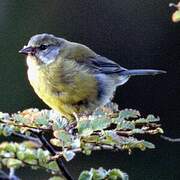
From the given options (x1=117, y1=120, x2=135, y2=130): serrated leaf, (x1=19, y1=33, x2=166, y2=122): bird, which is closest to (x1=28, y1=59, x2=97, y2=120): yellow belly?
(x1=19, y1=33, x2=166, y2=122): bird

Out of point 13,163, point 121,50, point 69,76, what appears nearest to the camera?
point 13,163

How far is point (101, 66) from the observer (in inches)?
196

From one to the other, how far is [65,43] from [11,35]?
4.05 m

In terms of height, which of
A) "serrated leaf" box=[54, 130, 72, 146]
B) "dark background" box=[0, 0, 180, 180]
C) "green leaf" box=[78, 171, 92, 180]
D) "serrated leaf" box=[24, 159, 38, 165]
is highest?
"serrated leaf" box=[54, 130, 72, 146]

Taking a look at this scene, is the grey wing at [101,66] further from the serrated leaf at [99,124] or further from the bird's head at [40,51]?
the serrated leaf at [99,124]

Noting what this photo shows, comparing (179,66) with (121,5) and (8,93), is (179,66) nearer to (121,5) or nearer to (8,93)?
(121,5)

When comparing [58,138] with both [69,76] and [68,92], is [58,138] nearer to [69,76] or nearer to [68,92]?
[68,92]

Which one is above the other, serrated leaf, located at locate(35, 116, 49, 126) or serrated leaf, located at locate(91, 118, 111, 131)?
serrated leaf, located at locate(91, 118, 111, 131)

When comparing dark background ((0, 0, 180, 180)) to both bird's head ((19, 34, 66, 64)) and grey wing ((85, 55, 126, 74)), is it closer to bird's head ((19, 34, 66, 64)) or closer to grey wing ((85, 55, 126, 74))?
grey wing ((85, 55, 126, 74))

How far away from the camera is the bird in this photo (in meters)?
4.45

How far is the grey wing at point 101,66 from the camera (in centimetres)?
486

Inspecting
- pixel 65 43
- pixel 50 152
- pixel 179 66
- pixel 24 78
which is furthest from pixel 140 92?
pixel 50 152

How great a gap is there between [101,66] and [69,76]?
0.48m

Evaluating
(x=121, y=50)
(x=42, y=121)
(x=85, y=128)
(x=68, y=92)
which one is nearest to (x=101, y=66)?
(x=68, y=92)
